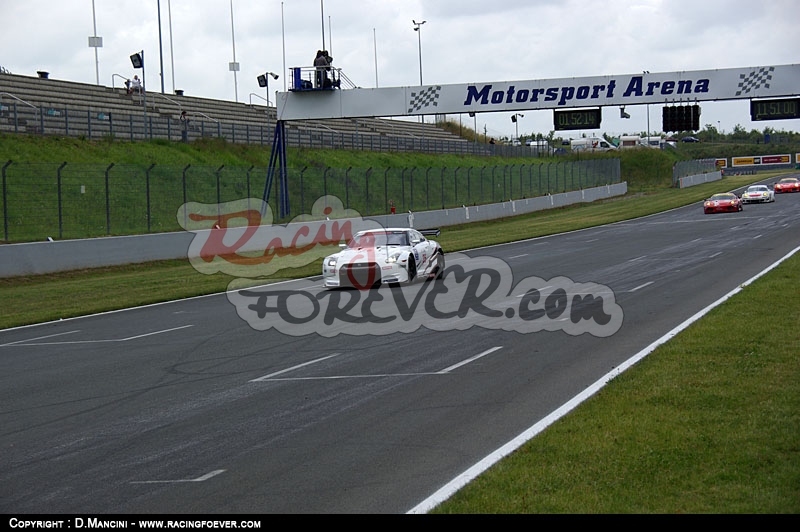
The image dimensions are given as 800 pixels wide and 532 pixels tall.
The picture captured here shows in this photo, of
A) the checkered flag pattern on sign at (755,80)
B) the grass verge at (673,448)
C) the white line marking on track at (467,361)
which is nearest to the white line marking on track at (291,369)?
the white line marking on track at (467,361)

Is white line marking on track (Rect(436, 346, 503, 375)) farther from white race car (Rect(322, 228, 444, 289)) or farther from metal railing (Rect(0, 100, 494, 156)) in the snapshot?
metal railing (Rect(0, 100, 494, 156))

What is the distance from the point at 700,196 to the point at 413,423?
214 ft

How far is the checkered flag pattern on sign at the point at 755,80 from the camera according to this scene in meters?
39.0

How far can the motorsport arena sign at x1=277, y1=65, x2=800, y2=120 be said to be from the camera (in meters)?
40.2

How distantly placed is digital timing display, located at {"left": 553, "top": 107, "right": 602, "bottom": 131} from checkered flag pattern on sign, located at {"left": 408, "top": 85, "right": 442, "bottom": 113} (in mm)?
5800

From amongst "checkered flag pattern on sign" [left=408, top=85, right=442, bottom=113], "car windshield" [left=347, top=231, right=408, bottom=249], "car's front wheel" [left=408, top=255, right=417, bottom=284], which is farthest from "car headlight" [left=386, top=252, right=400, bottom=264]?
"checkered flag pattern on sign" [left=408, top=85, right=442, bottom=113]

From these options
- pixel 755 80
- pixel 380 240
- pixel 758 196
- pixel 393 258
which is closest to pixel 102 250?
pixel 380 240

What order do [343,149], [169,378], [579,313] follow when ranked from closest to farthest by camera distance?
[169,378]
[579,313]
[343,149]

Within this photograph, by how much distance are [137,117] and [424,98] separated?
50.7ft

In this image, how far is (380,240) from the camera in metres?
21.8

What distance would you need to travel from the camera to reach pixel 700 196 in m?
69.6

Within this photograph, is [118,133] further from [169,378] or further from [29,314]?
[169,378]

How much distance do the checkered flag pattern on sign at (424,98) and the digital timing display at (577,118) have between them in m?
5.80
